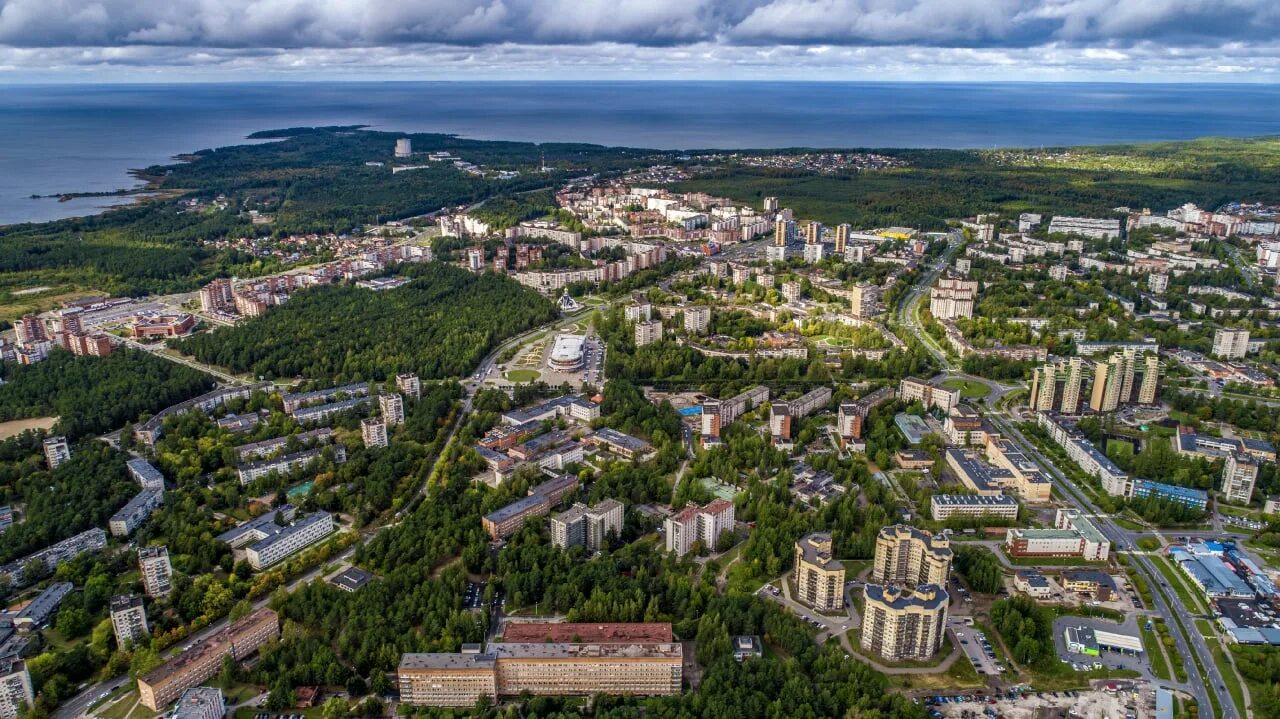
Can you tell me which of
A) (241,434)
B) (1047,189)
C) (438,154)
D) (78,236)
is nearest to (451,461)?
(241,434)

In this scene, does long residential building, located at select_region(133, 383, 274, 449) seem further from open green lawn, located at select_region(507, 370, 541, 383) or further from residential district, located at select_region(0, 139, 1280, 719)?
open green lawn, located at select_region(507, 370, 541, 383)

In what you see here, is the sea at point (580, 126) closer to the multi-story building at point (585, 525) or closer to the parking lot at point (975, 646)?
the multi-story building at point (585, 525)

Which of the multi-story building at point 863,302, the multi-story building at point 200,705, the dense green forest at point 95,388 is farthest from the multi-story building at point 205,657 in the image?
the multi-story building at point 863,302

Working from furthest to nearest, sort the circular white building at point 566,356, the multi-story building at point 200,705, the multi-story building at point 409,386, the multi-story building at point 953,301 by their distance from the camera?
the multi-story building at point 953,301 → the circular white building at point 566,356 → the multi-story building at point 409,386 → the multi-story building at point 200,705

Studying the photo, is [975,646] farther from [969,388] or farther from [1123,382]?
[1123,382]

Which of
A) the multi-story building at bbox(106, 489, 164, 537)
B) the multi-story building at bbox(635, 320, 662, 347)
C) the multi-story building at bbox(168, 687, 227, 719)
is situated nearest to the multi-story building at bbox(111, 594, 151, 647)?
the multi-story building at bbox(168, 687, 227, 719)

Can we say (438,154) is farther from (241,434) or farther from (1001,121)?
(1001,121)
